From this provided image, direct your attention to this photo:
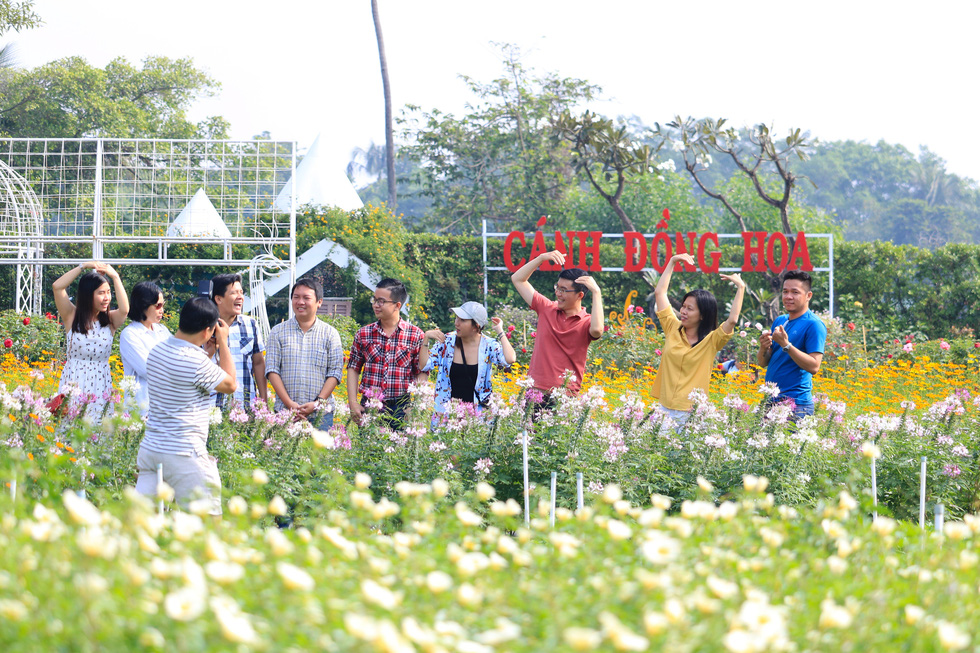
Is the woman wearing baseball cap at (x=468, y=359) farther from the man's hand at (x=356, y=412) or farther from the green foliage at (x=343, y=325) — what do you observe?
the green foliage at (x=343, y=325)

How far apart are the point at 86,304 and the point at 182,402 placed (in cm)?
114

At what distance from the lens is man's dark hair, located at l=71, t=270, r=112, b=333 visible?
13.0ft

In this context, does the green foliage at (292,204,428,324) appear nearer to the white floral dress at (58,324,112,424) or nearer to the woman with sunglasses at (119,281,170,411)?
the white floral dress at (58,324,112,424)

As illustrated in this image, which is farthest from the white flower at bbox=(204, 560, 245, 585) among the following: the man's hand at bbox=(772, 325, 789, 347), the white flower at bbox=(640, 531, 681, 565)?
the man's hand at bbox=(772, 325, 789, 347)

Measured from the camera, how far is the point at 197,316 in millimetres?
3193

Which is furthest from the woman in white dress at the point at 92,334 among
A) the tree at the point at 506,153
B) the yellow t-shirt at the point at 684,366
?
the tree at the point at 506,153

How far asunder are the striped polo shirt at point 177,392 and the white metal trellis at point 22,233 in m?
9.79

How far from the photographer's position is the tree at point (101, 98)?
927 inches

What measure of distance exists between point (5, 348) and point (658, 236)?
815cm

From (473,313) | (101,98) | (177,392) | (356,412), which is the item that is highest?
(101,98)

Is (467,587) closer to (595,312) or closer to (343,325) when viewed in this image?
(595,312)

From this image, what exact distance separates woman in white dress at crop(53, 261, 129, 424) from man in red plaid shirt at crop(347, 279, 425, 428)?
1.15 meters

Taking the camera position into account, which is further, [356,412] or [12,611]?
[356,412]

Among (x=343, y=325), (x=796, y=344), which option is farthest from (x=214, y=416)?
(x=343, y=325)
